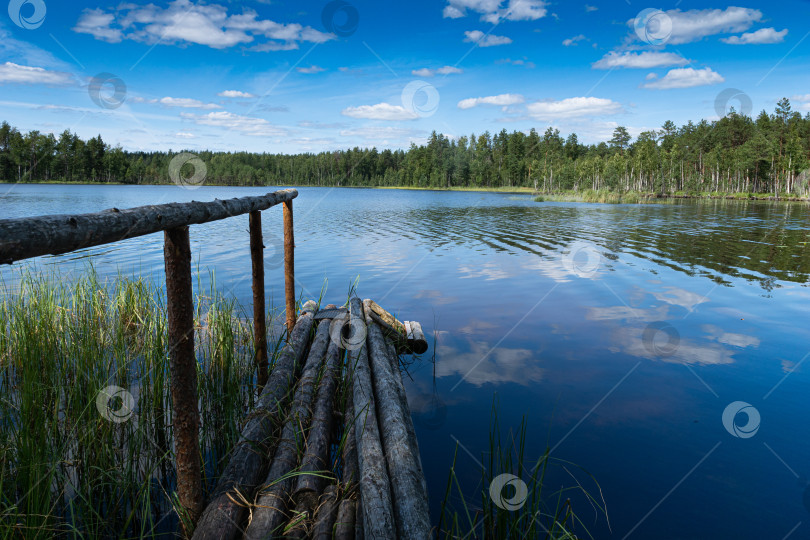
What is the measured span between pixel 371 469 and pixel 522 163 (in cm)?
14793

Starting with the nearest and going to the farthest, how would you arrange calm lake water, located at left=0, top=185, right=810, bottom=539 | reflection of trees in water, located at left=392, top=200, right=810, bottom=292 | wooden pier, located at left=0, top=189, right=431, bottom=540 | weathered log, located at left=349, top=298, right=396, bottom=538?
wooden pier, located at left=0, top=189, right=431, bottom=540 → weathered log, located at left=349, top=298, right=396, bottom=538 → calm lake water, located at left=0, top=185, right=810, bottom=539 → reflection of trees in water, located at left=392, top=200, right=810, bottom=292

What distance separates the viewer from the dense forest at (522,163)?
3563 inches

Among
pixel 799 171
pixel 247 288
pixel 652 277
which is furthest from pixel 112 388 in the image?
pixel 799 171

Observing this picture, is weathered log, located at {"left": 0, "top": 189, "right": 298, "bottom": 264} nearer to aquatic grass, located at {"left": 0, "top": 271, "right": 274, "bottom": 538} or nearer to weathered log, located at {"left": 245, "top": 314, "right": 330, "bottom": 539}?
aquatic grass, located at {"left": 0, "top": 271, "right": 274, "bottom": 538}

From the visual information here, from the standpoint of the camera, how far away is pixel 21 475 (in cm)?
333

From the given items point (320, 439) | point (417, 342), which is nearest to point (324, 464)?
point (320, 439)

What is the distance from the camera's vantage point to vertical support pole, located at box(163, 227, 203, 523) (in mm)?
3312

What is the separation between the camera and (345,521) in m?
3.26

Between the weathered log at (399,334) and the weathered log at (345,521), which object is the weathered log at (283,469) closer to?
the weathered log at (345,521)

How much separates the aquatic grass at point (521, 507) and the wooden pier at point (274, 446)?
52cm

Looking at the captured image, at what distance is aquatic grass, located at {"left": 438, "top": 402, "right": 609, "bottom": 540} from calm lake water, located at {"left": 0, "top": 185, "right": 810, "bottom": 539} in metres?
0.13

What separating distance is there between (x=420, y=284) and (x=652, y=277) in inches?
311

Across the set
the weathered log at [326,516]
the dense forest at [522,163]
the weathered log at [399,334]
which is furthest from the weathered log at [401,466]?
the dense forest at [522,163]

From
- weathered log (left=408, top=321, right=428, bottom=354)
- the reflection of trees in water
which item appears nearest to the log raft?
weathered log (left=408, top=321, right=428, bottom=354)
